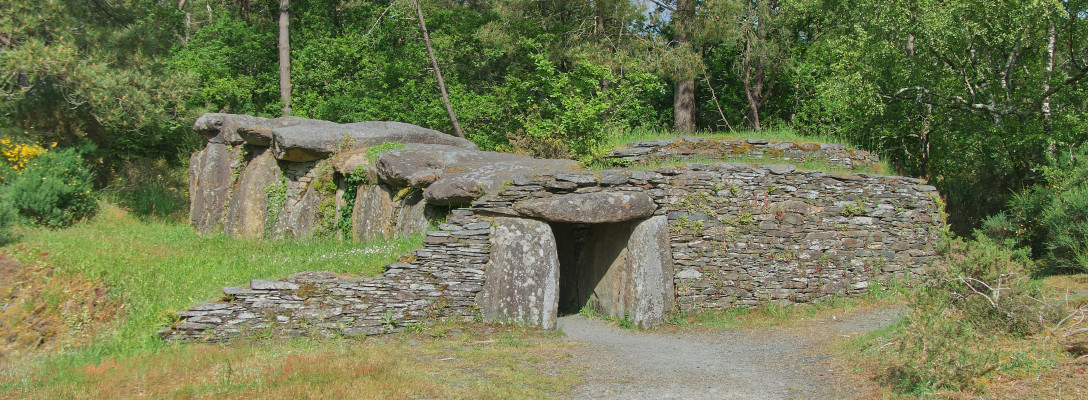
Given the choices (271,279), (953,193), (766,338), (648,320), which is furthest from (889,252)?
(271,279)

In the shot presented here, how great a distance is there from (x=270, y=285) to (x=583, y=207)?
4241 mm

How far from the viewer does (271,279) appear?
29.7 feet

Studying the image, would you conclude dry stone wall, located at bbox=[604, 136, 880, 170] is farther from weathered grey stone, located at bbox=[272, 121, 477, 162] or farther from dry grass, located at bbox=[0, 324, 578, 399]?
weathered grey stone, located at bbox=[272, 121, 477, 162]

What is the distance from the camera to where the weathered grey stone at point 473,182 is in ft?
34.5

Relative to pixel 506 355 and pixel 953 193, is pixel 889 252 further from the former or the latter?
pixel 953 193

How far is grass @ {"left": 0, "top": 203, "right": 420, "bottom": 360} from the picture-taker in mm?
8539

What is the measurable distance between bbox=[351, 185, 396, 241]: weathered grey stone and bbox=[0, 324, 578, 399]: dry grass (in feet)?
11.5

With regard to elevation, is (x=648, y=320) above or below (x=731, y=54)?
below

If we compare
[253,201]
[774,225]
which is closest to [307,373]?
[774,225]

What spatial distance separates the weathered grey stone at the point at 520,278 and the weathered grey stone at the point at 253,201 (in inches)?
255

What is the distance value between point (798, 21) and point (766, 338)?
1458cm

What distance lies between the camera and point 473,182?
34.8ft

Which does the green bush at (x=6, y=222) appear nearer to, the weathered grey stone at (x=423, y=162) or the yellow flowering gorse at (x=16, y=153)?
the yellow flowering gorse at (x=16, y=153)

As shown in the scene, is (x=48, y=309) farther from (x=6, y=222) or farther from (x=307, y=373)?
(x=307, y=373)
